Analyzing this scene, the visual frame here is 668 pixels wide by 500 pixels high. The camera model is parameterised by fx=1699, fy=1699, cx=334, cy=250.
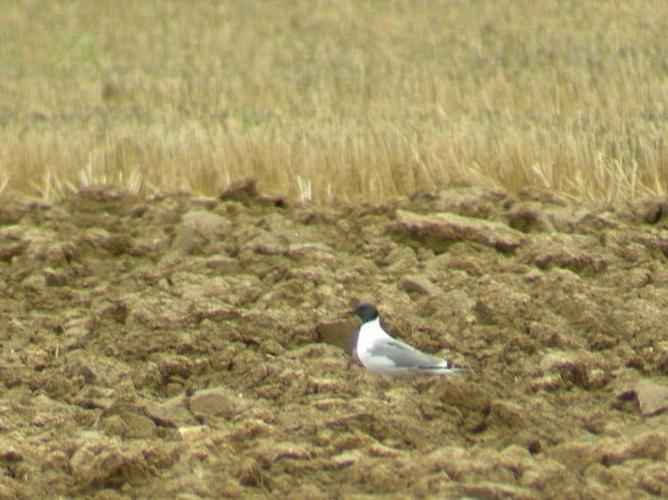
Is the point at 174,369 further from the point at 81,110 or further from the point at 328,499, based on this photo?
the point at 81,110

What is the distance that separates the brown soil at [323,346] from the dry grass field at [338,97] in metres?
0.79

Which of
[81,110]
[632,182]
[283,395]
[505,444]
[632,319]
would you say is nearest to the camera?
[505,444]

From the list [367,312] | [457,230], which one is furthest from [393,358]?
[457,230]

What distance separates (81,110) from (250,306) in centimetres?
627

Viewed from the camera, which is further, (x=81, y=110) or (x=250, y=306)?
(x=81, y=110)

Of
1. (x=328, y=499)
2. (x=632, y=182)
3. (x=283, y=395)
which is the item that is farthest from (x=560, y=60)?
(x=328, y=499)

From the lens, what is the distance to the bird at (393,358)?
648 cm

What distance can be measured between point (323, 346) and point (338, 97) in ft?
22.2

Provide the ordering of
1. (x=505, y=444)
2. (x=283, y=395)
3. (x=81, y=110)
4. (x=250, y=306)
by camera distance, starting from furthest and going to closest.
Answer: (x=81, y=110)
(x=250, y=306)
(x=283, y=395)
(x=505, y=444)

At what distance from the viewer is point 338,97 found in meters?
13.6

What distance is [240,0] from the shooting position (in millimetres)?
21734

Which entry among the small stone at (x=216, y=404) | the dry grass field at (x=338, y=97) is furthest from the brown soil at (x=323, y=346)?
the dry grass field at (x=338, y=97)

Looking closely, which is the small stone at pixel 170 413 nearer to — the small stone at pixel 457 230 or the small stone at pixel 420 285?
the small stone at pixel 420 285

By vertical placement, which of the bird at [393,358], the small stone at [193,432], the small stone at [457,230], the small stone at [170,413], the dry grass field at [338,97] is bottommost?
the dry grass field at [338,97]
